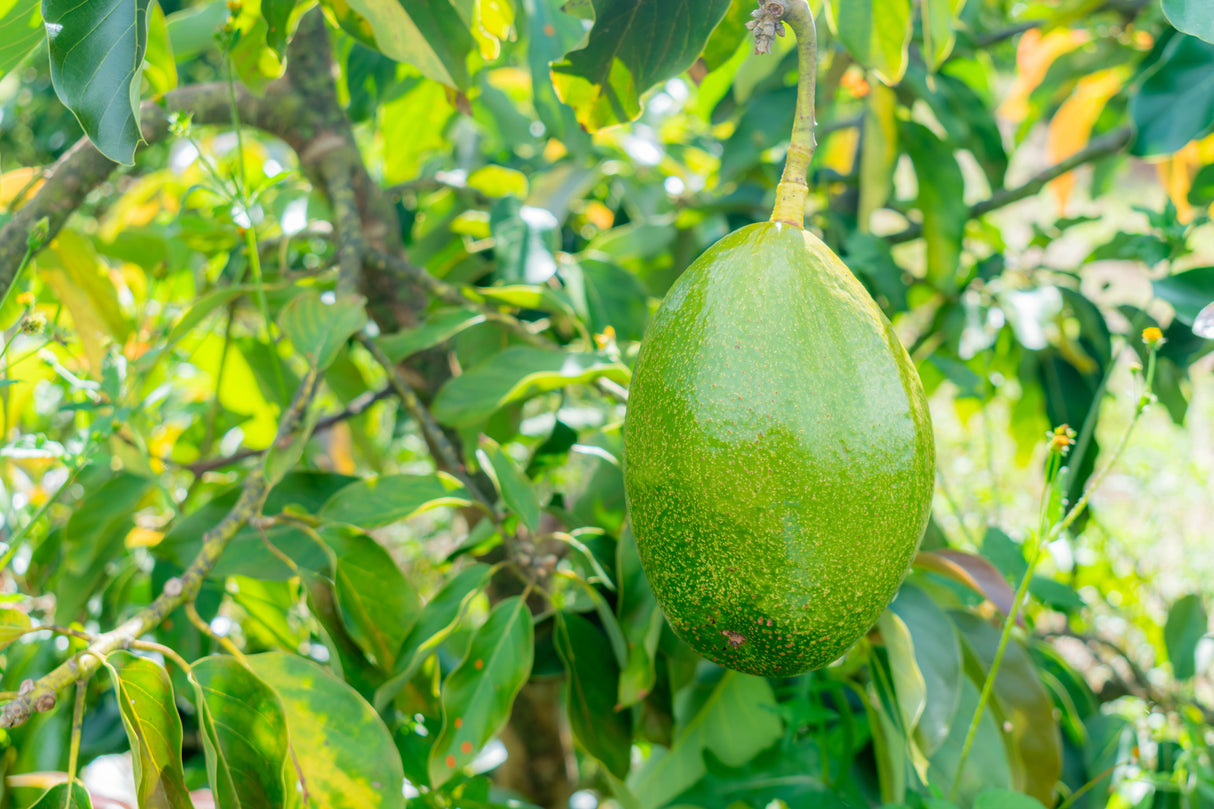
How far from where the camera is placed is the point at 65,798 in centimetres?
47

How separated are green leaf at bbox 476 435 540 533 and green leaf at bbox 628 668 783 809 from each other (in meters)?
0.20

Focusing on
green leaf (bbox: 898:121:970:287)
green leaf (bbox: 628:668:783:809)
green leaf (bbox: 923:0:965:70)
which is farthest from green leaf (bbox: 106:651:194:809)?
green leaf (bbox: 898:121:970:287)

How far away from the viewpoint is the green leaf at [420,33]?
580 millimetres

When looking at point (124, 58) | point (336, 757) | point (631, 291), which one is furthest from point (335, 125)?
point (336, 757)

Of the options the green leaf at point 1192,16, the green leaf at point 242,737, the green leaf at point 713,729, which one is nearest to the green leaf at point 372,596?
the green leaf at point 242,737

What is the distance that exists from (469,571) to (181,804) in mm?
244

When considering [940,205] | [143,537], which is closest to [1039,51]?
[940,205]

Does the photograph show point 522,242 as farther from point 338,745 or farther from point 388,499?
point 338,745

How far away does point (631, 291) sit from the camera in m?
0.90

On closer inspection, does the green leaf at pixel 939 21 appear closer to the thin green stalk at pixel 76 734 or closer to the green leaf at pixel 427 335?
the green leaf at pixel 427 335

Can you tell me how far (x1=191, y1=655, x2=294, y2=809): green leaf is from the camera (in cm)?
49

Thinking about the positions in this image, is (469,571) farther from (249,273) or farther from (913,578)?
(249,273)

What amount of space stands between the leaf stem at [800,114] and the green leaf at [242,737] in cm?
39

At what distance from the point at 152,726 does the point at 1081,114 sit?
148 centimetres
